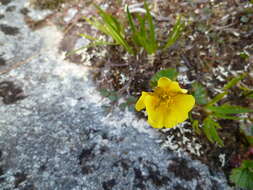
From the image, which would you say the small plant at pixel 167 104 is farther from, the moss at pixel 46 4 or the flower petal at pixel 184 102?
the moss at pixel 46 4

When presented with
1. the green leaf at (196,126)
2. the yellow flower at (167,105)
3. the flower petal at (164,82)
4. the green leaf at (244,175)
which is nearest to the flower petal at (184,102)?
the yellow flower at (167,105)

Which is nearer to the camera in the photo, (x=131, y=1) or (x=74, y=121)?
(x=74, y=121)

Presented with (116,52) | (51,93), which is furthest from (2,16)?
(116,52)

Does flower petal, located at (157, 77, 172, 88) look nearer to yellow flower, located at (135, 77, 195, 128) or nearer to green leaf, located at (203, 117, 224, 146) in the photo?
yellow flower, located at (135, 77, 195, 128)

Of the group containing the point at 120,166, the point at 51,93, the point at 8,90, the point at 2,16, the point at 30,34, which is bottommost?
the point at 120,166

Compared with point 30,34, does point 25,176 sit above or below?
below

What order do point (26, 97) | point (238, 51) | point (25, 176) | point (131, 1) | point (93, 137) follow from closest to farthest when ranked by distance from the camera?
point (25, 176)
point (93, 137)
point (26, 97)
point (238, 51)
point (131, 1)

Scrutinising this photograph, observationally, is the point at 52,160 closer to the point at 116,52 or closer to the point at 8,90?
the point at 8,90
